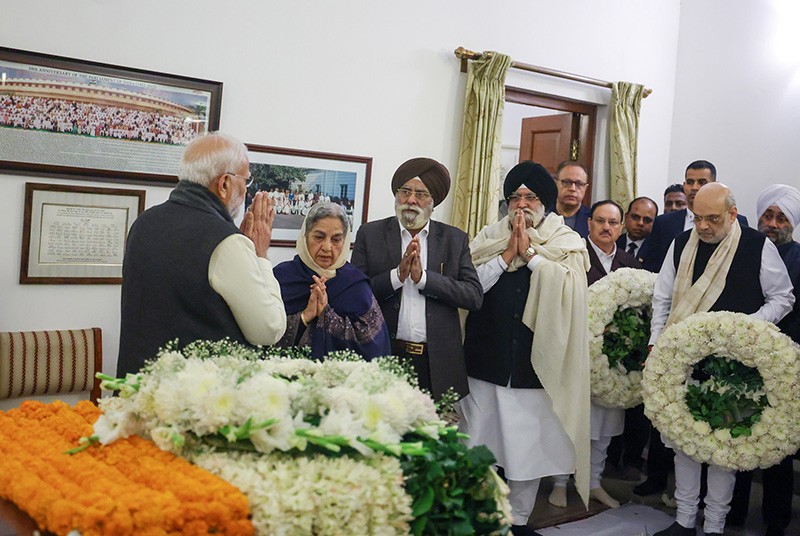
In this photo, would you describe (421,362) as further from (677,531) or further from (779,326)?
(779,326)

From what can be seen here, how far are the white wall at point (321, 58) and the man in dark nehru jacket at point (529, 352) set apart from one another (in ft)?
4.38

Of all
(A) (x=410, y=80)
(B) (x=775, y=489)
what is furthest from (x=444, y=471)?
(A) (x=410, y=80)

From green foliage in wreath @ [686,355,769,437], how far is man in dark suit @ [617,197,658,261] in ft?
6.16

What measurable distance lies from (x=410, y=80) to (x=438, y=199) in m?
1.53

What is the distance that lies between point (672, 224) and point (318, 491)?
4307 mm

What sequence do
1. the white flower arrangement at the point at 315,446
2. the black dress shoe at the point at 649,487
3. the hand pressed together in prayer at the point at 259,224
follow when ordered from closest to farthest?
the white flower arrangement at the point at 315,446 → the hand pressed together in prayer at the point at 259,224 → the black dress shoe at the point at 649,487

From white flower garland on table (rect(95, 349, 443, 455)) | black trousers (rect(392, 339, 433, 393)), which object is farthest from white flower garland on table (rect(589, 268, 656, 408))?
white flower garland on table (rect(95, 349, 443, 455))

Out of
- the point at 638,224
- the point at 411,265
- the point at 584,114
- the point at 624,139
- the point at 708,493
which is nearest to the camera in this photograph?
the point at 411,265

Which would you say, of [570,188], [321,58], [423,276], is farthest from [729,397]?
[321,58]

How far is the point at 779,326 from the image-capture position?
13.5 ft

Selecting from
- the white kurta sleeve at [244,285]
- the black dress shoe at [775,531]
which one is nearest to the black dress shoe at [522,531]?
the black dress shoe at [775,531]

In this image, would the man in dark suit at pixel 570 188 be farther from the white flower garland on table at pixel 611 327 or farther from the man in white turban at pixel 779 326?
the man in white turban at pixel 779 326

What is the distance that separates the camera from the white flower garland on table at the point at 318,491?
149cm

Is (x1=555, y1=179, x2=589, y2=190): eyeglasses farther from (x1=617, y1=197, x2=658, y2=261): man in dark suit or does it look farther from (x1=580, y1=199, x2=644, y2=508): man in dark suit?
(x1=617, y1=197, x2=658, y2=261): man in dark suit
